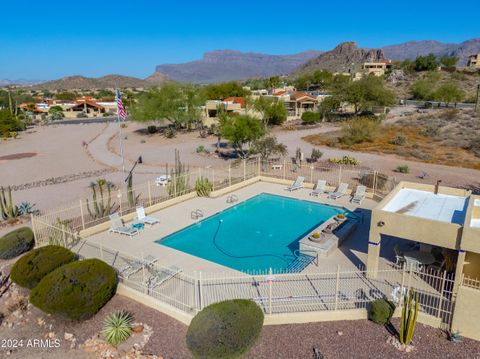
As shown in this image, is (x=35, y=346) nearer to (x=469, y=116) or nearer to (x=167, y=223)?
(x=167, y=223)

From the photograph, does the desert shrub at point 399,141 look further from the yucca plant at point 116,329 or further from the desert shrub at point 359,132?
the yucca plant at point 116,329

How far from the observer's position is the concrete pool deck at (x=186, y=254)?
1270 centimetres

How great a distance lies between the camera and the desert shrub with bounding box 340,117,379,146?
125 feet

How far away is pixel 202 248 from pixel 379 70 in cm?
12484

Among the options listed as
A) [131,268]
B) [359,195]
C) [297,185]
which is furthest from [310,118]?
[131,268]

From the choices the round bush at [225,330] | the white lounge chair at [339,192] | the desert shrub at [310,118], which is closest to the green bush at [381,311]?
the round bush at [225,330]

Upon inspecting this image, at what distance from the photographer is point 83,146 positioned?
42.1 metres

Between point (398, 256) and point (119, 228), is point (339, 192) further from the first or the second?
point (119, 228)

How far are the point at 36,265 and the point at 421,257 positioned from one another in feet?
38.7

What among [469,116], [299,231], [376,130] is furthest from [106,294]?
[469,116]

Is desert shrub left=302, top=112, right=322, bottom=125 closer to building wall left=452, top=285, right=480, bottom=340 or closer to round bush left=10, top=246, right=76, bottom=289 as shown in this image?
round bush left=10, top=246, right=76, bottom=289

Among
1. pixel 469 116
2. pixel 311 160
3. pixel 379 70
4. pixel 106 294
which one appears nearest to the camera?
pixel 106 294

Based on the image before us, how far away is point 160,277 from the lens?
1123cm

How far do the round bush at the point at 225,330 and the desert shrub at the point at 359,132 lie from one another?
3126 cm
